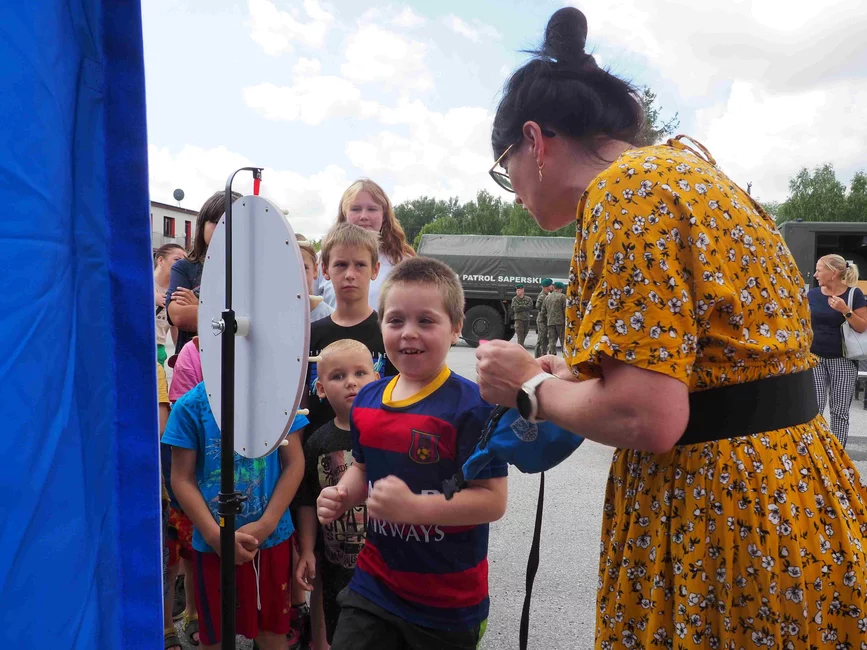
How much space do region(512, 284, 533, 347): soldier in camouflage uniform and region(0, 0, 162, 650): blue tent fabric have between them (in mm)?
15446

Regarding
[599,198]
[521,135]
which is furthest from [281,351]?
[599,198]

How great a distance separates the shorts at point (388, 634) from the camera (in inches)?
65.9

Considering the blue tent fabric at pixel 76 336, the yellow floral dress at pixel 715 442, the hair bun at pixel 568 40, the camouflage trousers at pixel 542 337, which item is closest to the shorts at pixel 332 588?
the blue tent fabric at pixel 76 336

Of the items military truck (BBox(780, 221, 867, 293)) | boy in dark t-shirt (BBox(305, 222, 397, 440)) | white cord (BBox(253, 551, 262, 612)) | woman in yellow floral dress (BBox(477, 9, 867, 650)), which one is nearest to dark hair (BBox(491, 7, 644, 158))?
woman in yellow floral dress (BBox(477, 9, 867, 650))

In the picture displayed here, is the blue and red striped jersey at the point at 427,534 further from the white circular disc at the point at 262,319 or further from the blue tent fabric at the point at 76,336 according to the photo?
the blue tent fabric at the point at 76,336

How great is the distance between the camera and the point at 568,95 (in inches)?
50.6

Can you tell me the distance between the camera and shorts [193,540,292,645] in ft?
7.54

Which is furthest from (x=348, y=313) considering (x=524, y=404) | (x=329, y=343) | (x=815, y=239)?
(x=815, y=239)

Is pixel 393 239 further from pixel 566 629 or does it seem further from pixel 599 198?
pixel 599 198

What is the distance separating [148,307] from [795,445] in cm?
128

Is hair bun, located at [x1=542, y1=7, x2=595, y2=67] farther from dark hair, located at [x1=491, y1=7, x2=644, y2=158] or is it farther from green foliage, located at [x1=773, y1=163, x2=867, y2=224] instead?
green foliage, located at [x1=773, y1=163, x2=867, y2=224]

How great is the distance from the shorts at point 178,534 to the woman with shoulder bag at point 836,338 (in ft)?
17.6

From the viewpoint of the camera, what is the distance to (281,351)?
174cm

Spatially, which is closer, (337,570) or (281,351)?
(281,351)
